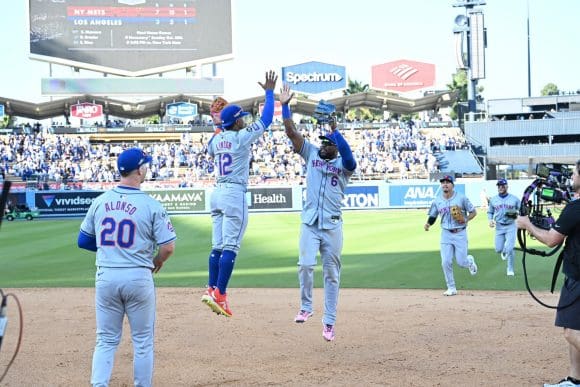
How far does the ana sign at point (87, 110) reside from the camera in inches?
2402

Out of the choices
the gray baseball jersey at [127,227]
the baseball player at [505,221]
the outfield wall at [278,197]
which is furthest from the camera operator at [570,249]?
the outfield wall at [278,197]

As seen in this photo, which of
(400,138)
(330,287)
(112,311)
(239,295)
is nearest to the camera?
(112,311)

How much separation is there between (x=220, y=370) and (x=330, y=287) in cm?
184

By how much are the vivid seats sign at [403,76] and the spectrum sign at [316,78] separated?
16.6 ft

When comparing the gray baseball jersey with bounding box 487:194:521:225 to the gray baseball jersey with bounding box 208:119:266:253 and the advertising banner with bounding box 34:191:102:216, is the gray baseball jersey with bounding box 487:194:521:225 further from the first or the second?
the advertising banner with bounding box 34:191:102:216

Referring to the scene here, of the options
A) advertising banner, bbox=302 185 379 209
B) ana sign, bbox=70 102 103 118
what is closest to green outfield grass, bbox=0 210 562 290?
advertising banner, bbox=302 185 379 209

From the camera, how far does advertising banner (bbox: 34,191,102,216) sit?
40344 mm

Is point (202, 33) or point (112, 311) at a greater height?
point (202, 33)

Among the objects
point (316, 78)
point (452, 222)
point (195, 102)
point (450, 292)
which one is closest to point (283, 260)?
point (452, 222)

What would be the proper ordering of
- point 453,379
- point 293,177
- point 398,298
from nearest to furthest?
1. point 453,379
2. point 398,298
3. point 293,177

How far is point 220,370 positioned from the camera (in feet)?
27.5

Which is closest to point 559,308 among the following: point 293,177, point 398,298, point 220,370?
point 220,370

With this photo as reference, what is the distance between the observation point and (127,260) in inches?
256

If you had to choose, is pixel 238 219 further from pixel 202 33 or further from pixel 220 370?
pixel 202 33
